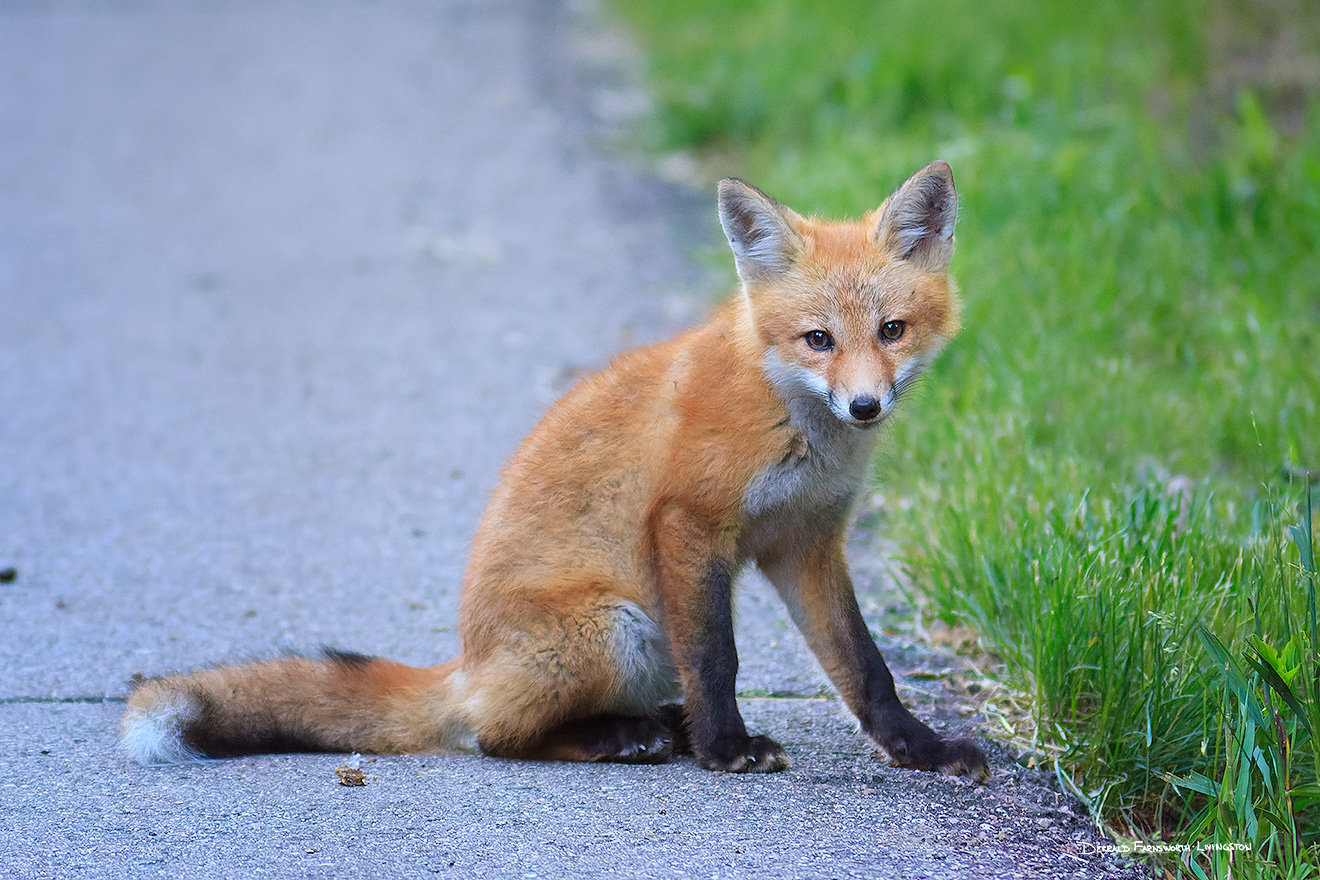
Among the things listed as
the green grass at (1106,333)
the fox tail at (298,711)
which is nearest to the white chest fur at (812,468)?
the green grass at (1106,333)

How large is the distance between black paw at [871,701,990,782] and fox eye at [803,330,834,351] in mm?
976

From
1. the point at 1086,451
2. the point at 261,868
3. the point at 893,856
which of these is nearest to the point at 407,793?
the point at 261,868

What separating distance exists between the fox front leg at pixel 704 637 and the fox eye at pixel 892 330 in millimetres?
687

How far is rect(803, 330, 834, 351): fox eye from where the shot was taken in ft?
10.9

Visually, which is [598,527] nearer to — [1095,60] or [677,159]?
[677,159]

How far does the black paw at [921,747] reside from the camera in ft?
11.0

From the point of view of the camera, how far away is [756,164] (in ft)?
27.2

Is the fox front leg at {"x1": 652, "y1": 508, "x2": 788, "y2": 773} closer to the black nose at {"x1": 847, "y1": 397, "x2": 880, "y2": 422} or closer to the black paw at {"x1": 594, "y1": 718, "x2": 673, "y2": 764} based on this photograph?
the black paw at {"x1": 594, "y1": 718, "x2": 673, "y2": 764}

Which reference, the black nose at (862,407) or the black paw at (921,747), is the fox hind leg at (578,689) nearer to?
the black paw at (921,747)

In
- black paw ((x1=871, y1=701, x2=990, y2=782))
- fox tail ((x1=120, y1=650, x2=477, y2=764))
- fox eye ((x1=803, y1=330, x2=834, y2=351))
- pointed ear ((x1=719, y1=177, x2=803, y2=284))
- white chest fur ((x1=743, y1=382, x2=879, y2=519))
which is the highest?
pointed ear ((x1=719, y1=177, x2=803, y2=284))

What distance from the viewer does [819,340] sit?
3340 mm

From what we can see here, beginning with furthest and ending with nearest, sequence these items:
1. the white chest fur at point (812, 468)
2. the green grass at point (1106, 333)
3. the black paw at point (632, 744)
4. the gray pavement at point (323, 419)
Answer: the black paw at point (632, 744), the white chest fur at point (812, 468), the green grass at point (1106, 333), the gray pavement at point (323, 419)

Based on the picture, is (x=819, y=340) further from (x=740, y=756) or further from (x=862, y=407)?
(x=740, y=756)

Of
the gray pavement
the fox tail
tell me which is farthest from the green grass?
the fox tail
